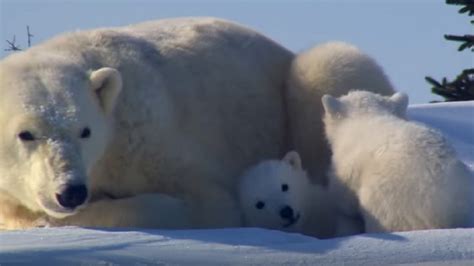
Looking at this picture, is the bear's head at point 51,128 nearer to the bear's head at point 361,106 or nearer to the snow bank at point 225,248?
the snow bank at point 225,248

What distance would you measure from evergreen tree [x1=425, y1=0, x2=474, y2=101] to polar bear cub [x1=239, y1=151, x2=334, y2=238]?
1109cm

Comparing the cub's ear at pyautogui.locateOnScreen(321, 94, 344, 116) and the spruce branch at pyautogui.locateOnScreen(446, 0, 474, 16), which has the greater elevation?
the cub's ear at pyautogui.locateOnScreen(321, 94, 344, 116)

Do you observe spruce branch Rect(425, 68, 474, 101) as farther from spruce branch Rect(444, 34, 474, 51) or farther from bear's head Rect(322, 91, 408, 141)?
bear's head Rect(322, 91, 408, 141)

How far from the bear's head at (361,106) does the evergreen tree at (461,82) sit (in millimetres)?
10790

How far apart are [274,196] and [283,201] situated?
0.16ft

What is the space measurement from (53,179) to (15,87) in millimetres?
543

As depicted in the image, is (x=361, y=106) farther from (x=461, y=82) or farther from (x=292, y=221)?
(x=461, y=82)

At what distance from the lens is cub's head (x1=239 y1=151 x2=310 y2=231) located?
17.9ft

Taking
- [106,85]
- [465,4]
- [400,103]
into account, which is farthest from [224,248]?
[465,4]

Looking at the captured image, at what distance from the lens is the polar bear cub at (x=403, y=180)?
4984 mm

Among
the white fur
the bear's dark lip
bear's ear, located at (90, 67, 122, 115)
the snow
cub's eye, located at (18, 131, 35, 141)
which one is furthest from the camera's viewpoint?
the white fur

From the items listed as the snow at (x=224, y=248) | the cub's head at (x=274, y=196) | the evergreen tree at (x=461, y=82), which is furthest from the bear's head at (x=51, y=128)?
the evergreen tree at (x=461, y=82)

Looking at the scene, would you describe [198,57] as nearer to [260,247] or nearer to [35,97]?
[35,97]

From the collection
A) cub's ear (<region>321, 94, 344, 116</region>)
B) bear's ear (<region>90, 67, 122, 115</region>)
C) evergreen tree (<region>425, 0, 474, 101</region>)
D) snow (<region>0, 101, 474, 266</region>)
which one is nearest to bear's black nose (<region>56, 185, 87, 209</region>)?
snow (<region>0, 101, 474, 266</region>)
